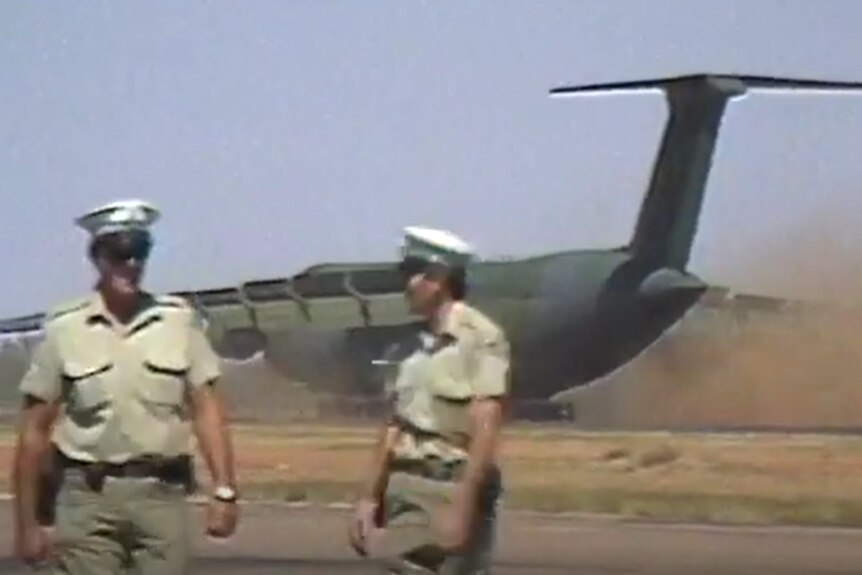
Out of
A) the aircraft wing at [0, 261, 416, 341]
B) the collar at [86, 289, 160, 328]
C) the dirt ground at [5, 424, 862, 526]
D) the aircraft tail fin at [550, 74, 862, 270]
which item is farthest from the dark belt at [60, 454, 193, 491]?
the aircraft tail fin at [550, 74, 862, 270]

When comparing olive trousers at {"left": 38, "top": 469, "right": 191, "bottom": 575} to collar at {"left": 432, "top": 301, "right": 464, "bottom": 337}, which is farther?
collar at {"left": 432, "top": 301, "right": 464, "bottom": 337}

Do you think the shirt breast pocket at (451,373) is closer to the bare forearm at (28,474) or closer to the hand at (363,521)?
the hand at (363,521)

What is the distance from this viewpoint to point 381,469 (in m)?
6.02

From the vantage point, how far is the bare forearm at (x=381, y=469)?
600cm

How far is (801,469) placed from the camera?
68.2ft

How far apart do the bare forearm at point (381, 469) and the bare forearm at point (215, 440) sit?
1.99 feet

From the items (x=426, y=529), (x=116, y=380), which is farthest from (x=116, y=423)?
(x=426, y=529)

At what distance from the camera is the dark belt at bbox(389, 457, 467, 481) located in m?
5.85

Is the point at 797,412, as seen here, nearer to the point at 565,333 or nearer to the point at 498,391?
the point at 565,333

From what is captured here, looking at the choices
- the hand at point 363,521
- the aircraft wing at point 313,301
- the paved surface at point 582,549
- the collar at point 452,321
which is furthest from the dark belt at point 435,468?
the aircraft wing at point 313,301

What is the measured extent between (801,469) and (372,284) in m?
7.02

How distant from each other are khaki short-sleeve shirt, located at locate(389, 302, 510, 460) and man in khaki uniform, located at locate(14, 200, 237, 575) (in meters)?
0.67

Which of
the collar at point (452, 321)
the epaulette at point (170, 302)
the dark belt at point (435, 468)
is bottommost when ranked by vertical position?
the dark belt at point (435, 468)

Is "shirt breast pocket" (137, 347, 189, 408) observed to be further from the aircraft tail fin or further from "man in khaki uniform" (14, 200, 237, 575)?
the aircraft tail fin
